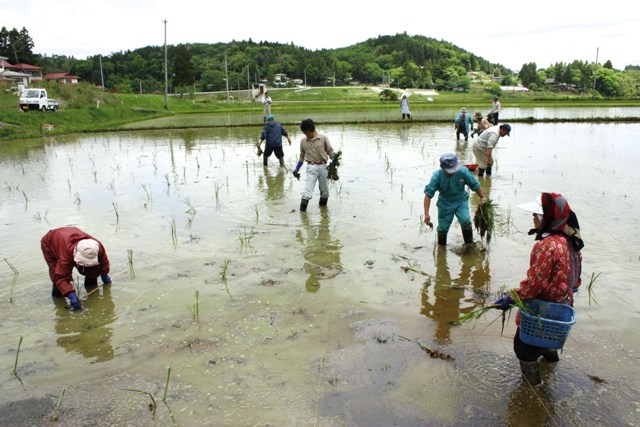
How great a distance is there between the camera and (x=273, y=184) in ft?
34.7

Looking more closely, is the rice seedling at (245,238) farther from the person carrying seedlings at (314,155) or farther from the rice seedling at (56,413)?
the rice seedling at (56,413)

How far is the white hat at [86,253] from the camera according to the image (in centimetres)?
473

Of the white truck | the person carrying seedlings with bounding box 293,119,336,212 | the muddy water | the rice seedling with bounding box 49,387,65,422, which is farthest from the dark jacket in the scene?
the white truck

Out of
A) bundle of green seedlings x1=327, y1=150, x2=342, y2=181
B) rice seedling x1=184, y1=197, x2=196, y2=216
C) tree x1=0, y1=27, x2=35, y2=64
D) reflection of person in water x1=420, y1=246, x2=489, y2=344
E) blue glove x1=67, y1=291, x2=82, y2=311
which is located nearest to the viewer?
reflection of person in water x1=420, y1=246, x2=489, y2=344

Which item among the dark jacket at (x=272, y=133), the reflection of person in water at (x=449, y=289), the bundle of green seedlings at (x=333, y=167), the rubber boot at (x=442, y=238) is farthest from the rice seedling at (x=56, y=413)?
the dark jacket at (x=272, y=133)

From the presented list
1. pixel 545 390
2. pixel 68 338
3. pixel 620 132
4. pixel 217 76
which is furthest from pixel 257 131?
pixel 217 76

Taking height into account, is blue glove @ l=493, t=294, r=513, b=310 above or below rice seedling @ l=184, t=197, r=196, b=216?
above

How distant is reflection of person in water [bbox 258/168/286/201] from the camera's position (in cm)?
955

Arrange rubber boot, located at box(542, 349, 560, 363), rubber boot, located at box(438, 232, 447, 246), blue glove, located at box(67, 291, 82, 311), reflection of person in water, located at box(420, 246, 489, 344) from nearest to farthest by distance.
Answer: rubber boot, located at box(542, 349, 560, 363), reflection of person in water, located at box(420, 246, 489, 344), blue glove, located at box(67, 291, 82, 311), rubber boot, located at box(438, 232, 447, 246)

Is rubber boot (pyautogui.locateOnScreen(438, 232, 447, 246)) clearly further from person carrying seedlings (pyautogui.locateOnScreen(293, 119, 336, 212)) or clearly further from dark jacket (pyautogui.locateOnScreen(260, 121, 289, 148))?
dark jacket (pyautogui.locateOnScreen(260, 121, 289, 148))

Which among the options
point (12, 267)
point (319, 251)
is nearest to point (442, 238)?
point (319, 251)

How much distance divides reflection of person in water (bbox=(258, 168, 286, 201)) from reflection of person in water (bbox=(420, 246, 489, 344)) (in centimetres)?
423

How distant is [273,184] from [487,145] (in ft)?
15.5

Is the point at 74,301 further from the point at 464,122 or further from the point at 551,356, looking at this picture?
the point at 464,122
